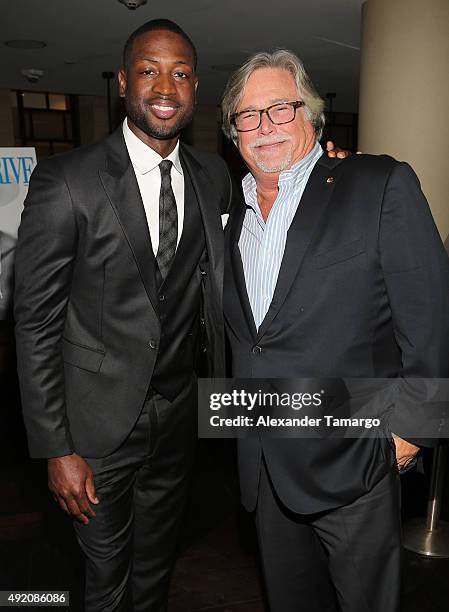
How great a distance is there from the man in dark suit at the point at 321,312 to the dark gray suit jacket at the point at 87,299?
0.25 meters

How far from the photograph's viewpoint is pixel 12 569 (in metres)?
2.84

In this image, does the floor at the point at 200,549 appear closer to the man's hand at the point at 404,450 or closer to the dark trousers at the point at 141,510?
the dark trousers at the point at 141,510

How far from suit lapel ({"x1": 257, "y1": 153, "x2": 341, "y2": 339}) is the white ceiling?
179 inches

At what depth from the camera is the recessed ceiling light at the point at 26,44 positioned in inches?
286

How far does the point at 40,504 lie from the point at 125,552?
1643 millimetres

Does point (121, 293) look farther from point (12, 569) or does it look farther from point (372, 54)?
point (372, 54)

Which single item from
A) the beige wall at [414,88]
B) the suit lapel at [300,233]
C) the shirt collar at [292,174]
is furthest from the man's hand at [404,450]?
the beige wall at [414,88]

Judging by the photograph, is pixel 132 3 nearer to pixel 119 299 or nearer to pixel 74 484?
pixel 119 299

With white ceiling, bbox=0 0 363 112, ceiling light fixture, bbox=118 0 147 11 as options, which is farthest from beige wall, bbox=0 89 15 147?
ceiling light fixture, bbox=118 0 147 11

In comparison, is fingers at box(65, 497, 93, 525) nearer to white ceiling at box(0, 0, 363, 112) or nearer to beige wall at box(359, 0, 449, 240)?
beige wall at box(359, 0, 449, 240)

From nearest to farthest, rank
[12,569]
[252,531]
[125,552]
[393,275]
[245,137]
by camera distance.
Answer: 1. [393,275]
2. [245,137]
3. [125,552]
4. [12,569]
5. [252,531]

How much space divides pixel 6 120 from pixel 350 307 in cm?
1215

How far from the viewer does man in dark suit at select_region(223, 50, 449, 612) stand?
63.4 inches

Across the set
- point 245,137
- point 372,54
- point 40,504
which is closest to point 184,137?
point 372,54
